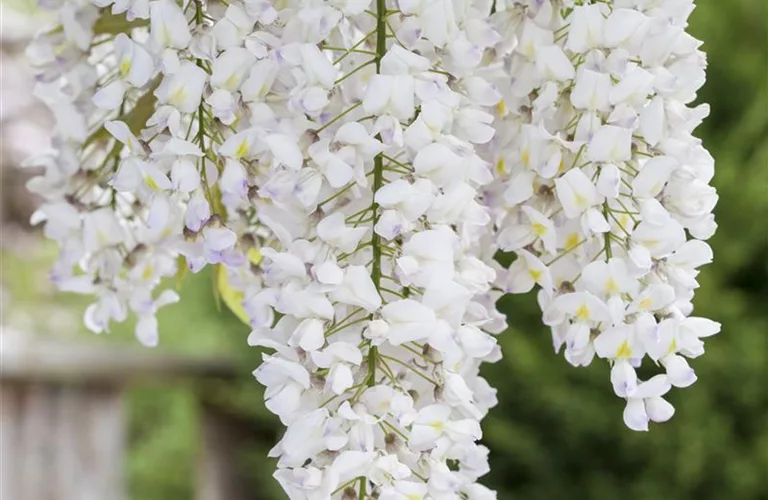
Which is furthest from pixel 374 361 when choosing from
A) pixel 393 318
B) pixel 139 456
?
pixel 139 456

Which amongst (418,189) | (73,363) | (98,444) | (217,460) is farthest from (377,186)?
(217,460)

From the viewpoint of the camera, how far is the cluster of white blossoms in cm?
44

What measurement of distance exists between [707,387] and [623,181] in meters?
1.17

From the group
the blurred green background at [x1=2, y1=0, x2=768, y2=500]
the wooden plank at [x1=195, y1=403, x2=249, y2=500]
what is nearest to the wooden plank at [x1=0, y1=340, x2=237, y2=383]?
the wooden plank at [x1=195, y1=403, x2=249, y2=500]

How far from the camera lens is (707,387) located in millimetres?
1563

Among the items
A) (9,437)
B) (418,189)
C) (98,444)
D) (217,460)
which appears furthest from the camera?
(217,460)

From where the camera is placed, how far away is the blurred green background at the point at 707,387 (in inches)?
60.9

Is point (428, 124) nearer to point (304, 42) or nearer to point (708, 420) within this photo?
point (304, 42)

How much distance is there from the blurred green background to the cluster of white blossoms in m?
1.12

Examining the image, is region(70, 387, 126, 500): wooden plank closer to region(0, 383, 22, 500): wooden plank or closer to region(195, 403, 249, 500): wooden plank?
region(0, 383, 22, 500): wooden plank

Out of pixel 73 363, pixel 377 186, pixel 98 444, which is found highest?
pixel 377 186

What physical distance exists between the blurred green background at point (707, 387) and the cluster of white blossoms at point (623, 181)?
1.12 meters

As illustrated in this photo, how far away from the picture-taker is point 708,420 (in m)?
1.56

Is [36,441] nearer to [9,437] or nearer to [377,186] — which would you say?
[9,437]
